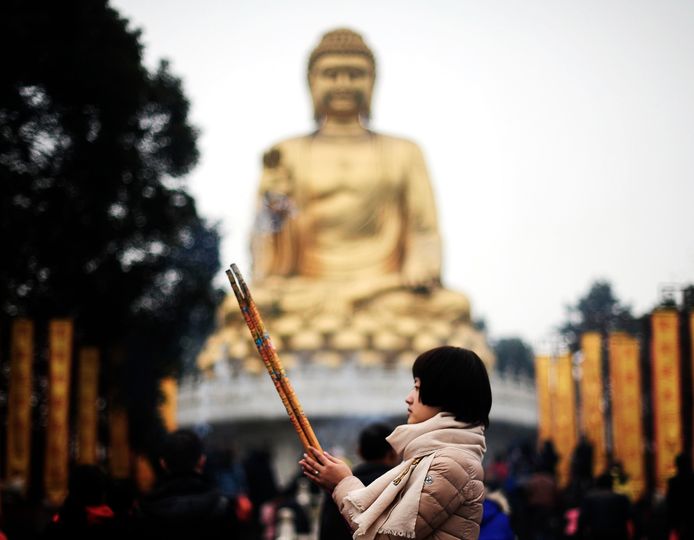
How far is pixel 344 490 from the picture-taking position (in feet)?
8.93

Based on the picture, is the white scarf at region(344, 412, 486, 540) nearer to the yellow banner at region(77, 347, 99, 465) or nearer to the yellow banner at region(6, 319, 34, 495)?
the yellow banner at region(6, 319, 34, 495)

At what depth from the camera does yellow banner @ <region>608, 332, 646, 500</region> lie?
545 inches

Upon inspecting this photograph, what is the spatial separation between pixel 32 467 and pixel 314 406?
4693 mm

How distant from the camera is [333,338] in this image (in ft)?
63.8

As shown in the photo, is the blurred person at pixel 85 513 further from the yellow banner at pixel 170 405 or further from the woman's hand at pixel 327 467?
the yellow banner at pixel 170 405

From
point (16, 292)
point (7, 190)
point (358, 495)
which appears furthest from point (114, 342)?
point (358, 495)

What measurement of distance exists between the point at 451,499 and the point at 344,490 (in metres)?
0.27

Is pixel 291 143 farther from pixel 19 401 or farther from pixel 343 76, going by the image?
pixel 19 401

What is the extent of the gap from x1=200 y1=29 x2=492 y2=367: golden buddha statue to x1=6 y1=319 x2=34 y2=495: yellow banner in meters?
7.69

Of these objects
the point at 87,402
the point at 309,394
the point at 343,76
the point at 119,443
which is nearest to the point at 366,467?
the point at 87,402

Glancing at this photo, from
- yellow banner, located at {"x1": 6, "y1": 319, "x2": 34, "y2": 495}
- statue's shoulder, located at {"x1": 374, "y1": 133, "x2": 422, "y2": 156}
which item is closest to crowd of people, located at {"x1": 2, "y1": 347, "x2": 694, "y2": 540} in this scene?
yellow banner, located at {"x1": 6, "y1": 319, "x2": 34, "y2": 495}

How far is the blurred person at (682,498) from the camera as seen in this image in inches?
263

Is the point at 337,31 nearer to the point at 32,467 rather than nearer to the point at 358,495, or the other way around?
the point at 32,467

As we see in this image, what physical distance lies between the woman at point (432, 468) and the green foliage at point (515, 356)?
4001 cm
